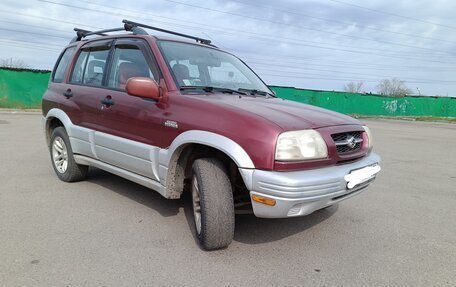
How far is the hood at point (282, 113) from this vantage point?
311 cm

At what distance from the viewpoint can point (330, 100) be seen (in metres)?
29.4

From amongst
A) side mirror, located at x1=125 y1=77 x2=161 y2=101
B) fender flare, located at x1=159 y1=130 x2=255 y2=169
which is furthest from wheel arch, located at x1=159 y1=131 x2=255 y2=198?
side mirror, located at x1=125 y1=77 x2=161 y2=101

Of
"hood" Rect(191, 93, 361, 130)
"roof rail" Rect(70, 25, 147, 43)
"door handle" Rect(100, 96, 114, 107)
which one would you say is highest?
"roof rail" Rect(70, 25, 147, 43)

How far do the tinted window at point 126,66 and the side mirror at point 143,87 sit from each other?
0.38 m

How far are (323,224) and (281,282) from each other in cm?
139

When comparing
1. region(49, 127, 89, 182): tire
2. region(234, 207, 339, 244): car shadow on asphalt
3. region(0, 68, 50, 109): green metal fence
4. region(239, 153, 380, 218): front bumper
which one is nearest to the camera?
region(239, 153, 380, 218): front bumper

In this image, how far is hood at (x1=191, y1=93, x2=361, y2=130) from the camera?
3.11 m

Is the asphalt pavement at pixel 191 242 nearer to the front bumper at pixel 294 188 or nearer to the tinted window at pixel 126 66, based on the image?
the front bumper at pixel 294 188

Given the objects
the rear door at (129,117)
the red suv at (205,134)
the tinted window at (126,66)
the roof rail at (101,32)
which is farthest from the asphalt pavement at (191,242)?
the roof rail at (101,32)

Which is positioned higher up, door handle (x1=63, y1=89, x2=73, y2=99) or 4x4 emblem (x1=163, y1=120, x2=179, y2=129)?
door handle (x1=63, y1=89, x2=73, y2=99)

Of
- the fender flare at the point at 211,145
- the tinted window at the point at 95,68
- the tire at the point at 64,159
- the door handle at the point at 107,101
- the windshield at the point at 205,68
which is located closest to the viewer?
the fender flare at the point at 211,145

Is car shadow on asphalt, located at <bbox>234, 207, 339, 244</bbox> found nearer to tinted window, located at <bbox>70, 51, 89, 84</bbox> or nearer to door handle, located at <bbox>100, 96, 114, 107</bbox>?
door handle, located at <bbox>100, 96, 114, 107</bbox>

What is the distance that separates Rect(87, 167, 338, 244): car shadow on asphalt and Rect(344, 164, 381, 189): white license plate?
853mm

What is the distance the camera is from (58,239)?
348 centimetres
